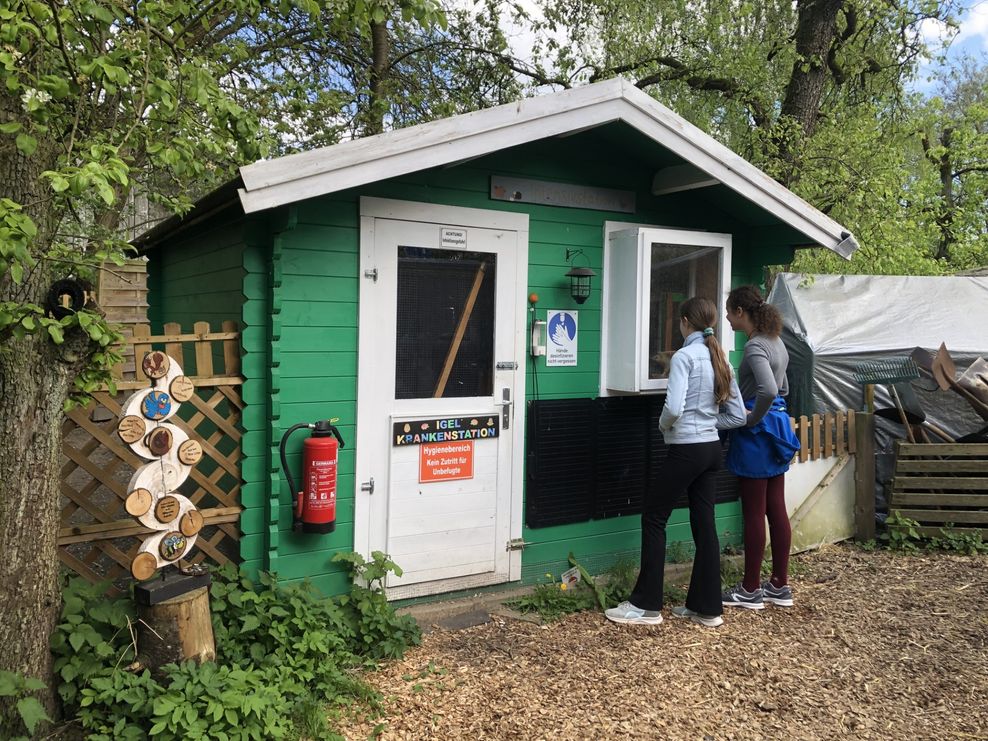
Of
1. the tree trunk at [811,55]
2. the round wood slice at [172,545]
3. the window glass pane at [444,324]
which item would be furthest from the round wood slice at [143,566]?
the tree trunk at [811,55]

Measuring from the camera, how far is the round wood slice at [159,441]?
3395 mm

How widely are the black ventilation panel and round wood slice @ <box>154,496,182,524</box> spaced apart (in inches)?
95.5

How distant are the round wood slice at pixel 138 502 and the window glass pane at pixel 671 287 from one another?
3307mm

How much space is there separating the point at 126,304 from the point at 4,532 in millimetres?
6223

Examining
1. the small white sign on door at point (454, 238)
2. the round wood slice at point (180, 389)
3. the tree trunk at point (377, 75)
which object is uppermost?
the tree trunk at point (377, 75)

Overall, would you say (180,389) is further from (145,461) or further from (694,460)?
(694,460)

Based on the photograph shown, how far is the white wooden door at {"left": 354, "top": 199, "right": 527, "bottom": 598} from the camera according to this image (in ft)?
15.2

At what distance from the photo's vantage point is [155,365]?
3396 millimetres

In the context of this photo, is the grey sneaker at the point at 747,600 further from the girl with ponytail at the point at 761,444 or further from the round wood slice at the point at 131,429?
the round wood slice at the point at 131,429

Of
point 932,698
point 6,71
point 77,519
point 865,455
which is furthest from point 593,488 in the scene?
point 77,519

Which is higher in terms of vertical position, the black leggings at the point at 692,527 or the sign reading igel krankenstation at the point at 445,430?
the sign reading igel krankenstation at the point at 445,430

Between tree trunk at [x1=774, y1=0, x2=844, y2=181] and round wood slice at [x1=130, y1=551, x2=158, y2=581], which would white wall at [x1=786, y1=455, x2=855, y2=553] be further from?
tree trunk at [x1=774, y1=0, x2=844, y2=181]

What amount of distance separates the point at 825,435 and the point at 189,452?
546 cm

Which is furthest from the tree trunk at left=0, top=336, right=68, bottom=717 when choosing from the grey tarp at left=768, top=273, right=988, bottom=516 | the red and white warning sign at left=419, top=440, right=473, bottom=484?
the grey tarp at left=768, top=273, right=988, bottom=516
